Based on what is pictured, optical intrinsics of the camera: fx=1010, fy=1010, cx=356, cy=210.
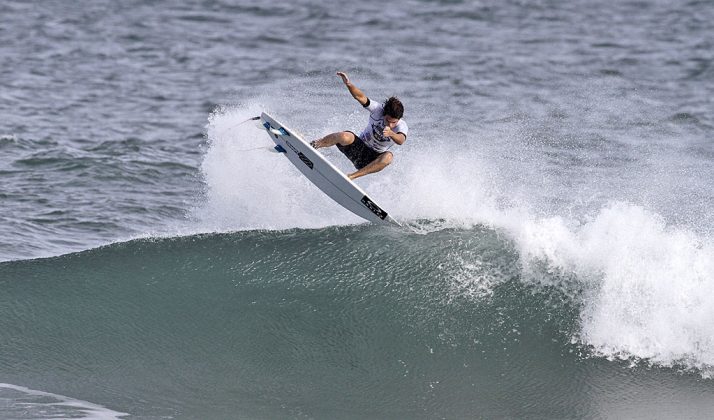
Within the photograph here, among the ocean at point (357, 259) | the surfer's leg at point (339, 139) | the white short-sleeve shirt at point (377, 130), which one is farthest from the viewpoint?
the surfer's leg at point (339, 139)

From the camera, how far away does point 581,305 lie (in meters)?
11.9

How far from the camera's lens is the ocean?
1091 cm

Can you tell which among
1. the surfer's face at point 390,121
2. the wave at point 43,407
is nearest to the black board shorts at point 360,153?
the surfer's face at point 390,121

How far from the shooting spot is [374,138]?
13109 mm

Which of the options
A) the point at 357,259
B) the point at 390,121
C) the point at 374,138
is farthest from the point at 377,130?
the point at 357,259

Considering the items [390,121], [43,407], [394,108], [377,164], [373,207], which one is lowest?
[43,407]

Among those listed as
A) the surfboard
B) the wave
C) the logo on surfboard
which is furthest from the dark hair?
the wave

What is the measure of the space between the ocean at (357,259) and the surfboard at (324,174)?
0.42m

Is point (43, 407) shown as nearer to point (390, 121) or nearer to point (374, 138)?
point (374, 138)

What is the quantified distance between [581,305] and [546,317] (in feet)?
1.44

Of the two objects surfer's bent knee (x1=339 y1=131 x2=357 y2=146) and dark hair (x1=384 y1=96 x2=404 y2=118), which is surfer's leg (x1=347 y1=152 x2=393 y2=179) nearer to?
surfer's bent knee (x1=339 y1=131 x2=357 y2=146)

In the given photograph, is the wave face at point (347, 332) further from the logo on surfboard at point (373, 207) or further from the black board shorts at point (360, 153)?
the black board shorts at point (360, 153)

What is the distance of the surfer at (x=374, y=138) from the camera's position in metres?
12.8

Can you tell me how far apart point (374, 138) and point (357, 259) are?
1.58 meters
